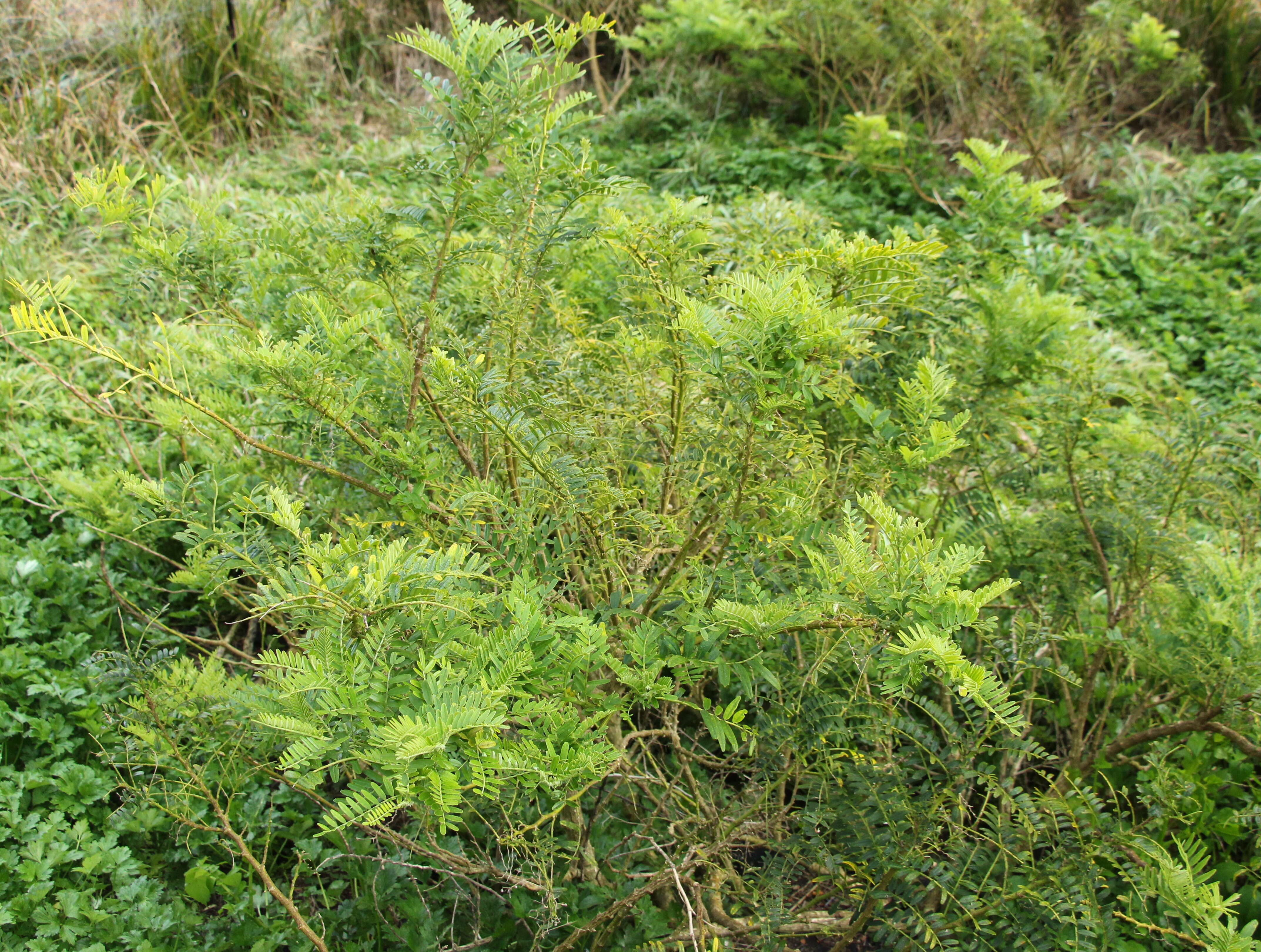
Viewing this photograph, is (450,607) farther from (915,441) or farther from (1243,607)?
(1243,607)

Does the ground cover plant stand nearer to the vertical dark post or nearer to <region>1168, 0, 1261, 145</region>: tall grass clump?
the vertical dark post

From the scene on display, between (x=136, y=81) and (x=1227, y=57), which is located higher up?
(x=1227, y=57)

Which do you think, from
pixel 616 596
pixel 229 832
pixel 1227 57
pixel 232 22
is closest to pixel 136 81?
pixel 232 22

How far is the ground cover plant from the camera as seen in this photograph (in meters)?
1.22

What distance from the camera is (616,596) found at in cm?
152

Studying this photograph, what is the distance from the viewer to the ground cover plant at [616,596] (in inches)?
48.0

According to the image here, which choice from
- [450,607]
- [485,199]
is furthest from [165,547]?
[450,607]

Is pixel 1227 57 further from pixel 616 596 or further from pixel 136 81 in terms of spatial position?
pixel 136 81

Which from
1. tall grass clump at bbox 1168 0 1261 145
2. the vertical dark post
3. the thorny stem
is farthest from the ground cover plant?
tall grass clump at bbox 1168 0 1261 145

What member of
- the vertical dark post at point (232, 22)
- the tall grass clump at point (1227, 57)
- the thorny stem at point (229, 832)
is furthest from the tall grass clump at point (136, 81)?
the tall grass clump at point (1227, 57)

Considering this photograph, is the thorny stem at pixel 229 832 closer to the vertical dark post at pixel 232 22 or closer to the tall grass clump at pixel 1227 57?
the vertical dark post at pixel 232 22

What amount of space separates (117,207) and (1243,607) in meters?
2.25

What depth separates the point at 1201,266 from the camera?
17.0 ft

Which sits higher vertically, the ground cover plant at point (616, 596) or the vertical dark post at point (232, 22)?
the vertical dark post at point (232, 22)
